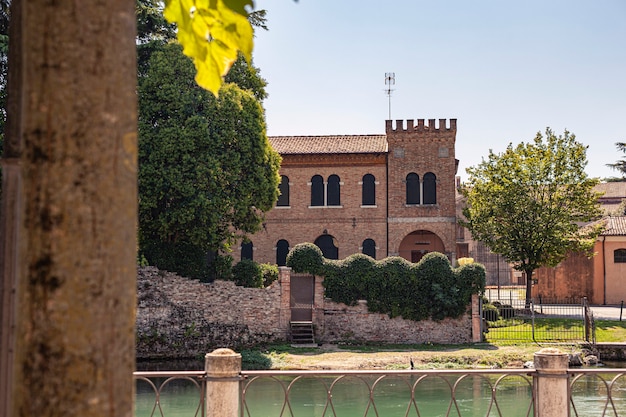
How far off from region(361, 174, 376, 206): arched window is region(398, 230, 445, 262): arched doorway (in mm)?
2903

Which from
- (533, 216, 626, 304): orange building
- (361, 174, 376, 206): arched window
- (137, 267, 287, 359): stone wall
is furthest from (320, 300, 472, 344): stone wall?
(533, 216, 626, 304): orange building

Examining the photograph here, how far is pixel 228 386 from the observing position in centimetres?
658

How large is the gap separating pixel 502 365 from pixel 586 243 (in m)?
12.0

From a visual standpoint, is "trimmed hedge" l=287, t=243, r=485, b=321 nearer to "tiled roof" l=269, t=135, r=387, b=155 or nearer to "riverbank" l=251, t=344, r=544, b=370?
"riverbank" l=251, t=344, r=544, b=370

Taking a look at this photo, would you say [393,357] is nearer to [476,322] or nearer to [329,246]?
[476,322]

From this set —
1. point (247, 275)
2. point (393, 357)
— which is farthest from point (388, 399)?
point (247, 275)

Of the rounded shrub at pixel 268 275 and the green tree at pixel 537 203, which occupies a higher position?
the green tree at pixel 537 203

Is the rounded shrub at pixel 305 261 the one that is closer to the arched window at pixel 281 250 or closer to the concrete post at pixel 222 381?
the arched window at pixel 281 250

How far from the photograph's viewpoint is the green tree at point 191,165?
2391 centimetres

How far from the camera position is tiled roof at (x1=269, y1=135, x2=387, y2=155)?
113 feet

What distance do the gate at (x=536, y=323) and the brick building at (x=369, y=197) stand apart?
4.71m

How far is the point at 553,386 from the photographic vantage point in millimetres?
6566

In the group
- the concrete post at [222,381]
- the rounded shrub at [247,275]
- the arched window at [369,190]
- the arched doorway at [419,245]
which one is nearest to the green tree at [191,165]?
the rounded shrub at [247,275]

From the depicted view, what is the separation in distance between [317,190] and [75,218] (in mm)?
32974
